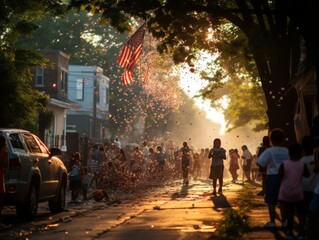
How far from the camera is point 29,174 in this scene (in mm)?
18906

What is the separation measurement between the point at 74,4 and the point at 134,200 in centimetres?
837

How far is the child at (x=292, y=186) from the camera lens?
43.8 ft

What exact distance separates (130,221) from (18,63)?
1180cm

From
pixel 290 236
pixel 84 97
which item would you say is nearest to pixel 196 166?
pixel 84 97

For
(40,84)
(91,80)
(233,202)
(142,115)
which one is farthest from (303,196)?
(142,115)

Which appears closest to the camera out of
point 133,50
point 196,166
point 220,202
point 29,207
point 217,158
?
point 29,207

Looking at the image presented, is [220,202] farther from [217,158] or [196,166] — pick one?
[196,166]

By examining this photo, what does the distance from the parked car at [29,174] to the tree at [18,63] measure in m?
5.82

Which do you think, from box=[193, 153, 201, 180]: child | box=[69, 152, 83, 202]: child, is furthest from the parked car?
box=[193, 153, 201, 180]: child

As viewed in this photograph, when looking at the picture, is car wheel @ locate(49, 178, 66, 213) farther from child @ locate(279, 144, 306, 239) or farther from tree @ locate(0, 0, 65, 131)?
child @ locate(279, 144, 306, 239)

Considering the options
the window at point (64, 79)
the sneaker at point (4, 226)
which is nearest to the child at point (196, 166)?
the window at point (64, 79)

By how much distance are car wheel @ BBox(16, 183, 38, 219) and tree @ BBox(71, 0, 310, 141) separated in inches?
154

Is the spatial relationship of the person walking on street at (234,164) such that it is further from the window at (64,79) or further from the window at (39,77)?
the window at (64,79)

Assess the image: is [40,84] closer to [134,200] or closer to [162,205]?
[134,200]
